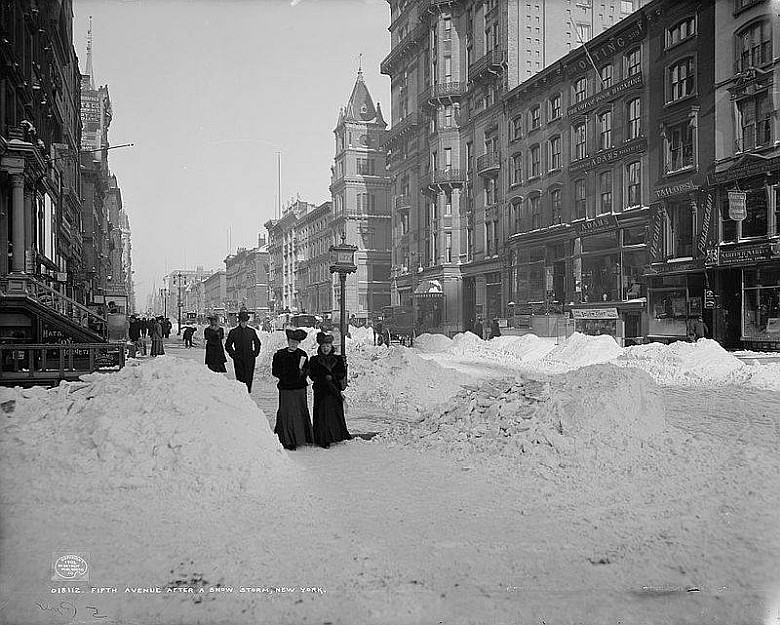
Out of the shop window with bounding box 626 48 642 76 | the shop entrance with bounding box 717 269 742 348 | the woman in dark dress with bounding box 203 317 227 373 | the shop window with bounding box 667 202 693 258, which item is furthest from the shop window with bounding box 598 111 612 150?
the woman in dark dress with bounding box 203 317 227 373

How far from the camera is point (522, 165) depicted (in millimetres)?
23438

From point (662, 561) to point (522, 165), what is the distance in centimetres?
2042

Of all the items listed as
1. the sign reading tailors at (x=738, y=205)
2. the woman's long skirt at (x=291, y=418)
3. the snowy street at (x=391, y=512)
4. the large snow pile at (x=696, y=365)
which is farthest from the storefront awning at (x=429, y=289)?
the woman's long skirt at (x=291, y=418)

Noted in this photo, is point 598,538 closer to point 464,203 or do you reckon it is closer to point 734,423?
point 734,423

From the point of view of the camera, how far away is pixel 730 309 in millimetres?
16453

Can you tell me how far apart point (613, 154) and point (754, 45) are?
17.6ft

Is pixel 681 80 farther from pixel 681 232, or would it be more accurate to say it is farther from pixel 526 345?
pixel 526 345

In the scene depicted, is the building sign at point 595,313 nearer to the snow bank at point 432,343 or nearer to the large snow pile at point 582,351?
the large snow pile at point 582,351

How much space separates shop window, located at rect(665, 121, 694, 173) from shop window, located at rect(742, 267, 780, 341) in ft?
14.3

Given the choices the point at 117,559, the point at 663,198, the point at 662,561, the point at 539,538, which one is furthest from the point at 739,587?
the point at 663,198

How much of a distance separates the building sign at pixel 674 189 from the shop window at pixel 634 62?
3.66 m

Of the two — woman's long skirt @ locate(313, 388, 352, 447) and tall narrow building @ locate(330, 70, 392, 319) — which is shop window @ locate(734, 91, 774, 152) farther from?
woman's long skirt @ locate(313, 388, 352, 447)

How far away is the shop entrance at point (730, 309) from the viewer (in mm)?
16047

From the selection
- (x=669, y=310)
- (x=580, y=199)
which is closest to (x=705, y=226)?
(x=669, y=310)
